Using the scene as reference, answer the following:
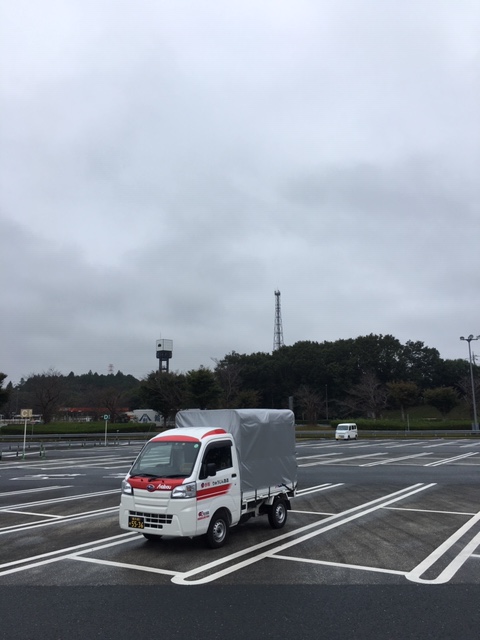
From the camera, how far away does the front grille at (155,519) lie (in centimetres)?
809

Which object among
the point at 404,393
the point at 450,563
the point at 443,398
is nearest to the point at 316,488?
the point at 450,563

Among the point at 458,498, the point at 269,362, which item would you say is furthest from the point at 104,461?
the point at 269,362

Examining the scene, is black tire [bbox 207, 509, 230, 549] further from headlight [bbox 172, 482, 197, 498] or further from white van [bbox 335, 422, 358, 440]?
white van [bbox 335, 422, 358, 440]

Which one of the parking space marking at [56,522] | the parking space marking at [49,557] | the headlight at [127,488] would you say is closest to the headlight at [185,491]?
the headlight at [127,488]

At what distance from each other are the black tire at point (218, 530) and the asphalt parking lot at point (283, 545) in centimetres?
15

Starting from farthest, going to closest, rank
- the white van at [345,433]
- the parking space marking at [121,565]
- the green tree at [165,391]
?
the green tree at [165,391], the white van at [345,433], the parking space marking at [121,565]

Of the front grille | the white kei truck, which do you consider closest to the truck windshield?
the white kei truck

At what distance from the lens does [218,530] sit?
8773 millimetres

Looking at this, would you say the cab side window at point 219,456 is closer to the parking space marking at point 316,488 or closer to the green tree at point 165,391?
the parking space marking at point 316,488

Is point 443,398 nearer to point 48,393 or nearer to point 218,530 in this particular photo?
point 48,393

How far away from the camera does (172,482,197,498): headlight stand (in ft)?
26.4

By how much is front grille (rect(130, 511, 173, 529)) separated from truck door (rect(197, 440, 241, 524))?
0.51 meters

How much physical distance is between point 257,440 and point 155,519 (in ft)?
8.78

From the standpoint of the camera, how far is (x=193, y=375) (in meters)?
62.4
